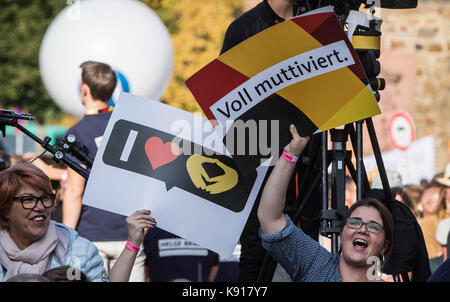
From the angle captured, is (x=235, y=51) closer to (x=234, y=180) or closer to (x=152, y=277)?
(x=234, y=180)

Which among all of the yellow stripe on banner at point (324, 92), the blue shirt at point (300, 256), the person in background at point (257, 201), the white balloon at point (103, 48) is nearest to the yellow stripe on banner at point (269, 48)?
the yellow stripe on banner at point (324, 92)

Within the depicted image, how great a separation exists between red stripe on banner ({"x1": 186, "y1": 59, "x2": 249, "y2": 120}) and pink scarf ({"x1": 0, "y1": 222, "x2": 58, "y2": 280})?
86 cm

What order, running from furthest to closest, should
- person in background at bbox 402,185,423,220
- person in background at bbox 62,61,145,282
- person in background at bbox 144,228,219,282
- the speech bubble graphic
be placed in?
person in background at bbox 402,185,423,220, person in background at bbox 144,228,219,282, person in background at bbox 62,61,145,282, the speech bubble graphic

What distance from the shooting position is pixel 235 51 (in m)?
3.29

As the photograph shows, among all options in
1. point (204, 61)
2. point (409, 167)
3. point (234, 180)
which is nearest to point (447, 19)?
point (204, 61)

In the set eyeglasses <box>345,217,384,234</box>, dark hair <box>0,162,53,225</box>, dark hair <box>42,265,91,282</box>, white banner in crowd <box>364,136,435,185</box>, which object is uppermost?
white banner in crowd <box>364,136,435,185</box>

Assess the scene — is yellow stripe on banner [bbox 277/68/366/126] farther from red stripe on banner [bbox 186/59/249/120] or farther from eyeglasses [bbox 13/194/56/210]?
eyeglasses [bbox 13/194/56/210]

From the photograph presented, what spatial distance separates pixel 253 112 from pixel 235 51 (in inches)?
10.0

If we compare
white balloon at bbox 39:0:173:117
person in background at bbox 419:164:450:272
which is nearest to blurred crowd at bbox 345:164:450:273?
person in background at bbox 419:164:450:272

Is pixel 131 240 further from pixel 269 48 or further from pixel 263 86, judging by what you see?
pixel 269 48

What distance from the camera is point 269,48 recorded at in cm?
327

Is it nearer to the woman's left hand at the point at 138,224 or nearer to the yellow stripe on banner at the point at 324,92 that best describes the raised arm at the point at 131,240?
the woman's left hand at the point at 138,224

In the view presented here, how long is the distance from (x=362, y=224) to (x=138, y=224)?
92 centimetres

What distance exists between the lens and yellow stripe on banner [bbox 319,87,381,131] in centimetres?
329
